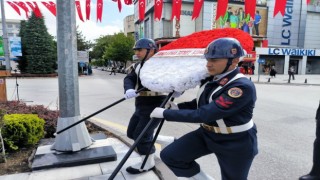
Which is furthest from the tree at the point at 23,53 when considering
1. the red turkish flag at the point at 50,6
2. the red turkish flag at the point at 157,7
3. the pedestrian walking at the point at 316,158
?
the pedestrian walking at the point at 316,158

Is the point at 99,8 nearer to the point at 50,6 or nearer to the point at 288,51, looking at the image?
the point at 50,6

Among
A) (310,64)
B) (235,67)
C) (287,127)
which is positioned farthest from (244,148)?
(310,64)

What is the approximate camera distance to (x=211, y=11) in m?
37.0

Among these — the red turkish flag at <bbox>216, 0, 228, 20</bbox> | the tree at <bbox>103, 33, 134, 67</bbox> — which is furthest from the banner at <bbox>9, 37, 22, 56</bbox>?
the tree at <bbox>103, 33, 134, 67</bbox>

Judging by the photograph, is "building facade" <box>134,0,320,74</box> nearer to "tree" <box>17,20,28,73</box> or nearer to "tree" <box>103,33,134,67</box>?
"tree" <box>103,33,134,67</box>

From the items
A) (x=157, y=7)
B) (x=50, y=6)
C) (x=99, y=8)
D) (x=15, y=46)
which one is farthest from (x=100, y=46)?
(x=157, y=7)

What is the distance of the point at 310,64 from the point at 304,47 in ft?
9.10

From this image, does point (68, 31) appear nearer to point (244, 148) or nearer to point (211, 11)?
point (244, 148)

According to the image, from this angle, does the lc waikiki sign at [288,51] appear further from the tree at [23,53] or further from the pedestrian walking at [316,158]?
the pedestrian walking at [316,158]

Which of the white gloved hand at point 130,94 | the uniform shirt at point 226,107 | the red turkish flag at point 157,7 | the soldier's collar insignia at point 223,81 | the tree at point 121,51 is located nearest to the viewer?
the uniform shirt at point 226,107

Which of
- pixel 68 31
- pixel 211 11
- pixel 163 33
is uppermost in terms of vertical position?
pixel 211 11

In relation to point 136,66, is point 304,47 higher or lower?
higher

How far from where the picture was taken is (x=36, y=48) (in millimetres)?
31703

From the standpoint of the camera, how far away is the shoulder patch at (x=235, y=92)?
2.16m
